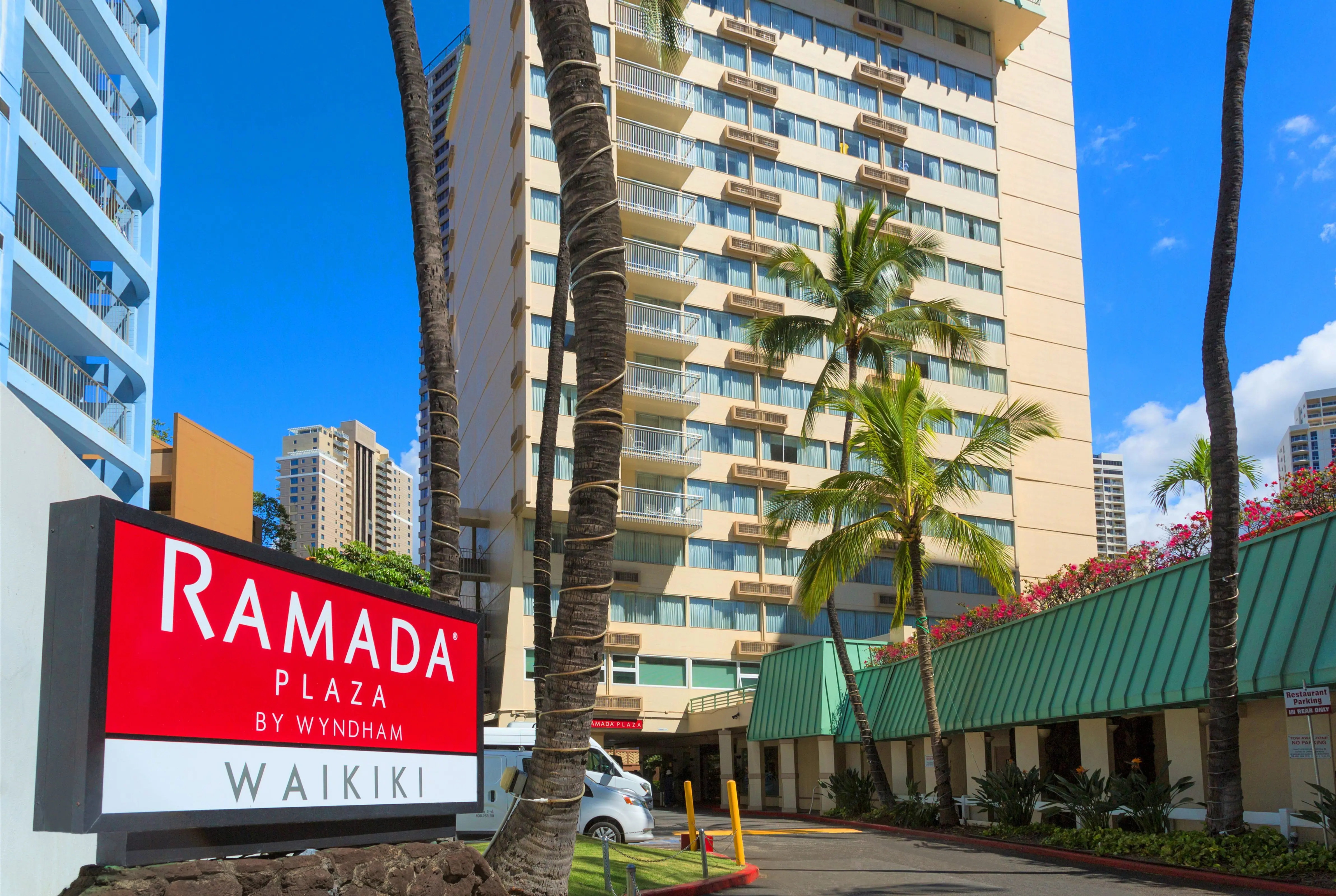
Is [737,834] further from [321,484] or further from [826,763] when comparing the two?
[321,484]

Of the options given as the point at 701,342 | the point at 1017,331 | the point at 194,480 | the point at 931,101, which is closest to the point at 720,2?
the point at 931,101

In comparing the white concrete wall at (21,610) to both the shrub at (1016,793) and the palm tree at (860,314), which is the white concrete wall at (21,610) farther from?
the palm tree at (860,314)

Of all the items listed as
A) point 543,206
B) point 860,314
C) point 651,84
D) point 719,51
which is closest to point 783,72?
point 719,51

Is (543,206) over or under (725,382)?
over

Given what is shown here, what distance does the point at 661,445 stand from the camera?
1864 inches

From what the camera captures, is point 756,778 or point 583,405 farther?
point 756,778

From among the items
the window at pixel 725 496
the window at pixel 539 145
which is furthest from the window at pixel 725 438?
the window at pixel 539 145

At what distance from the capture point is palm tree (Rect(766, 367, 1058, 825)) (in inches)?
969

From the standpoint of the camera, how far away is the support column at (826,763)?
113 feet

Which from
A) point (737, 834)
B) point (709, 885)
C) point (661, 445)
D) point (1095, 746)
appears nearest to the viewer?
point (709, 885)

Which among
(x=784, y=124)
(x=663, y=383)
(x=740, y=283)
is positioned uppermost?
(x=784, y=124)

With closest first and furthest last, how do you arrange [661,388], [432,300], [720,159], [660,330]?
[432,300] → [661,388] → [660,330] → [720,159]

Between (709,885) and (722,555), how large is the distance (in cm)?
3476

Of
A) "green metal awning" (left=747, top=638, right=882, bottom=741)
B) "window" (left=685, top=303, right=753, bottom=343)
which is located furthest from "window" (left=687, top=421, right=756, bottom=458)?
"green metal awning" (left=747, top=638, right=882, bottom=741)
